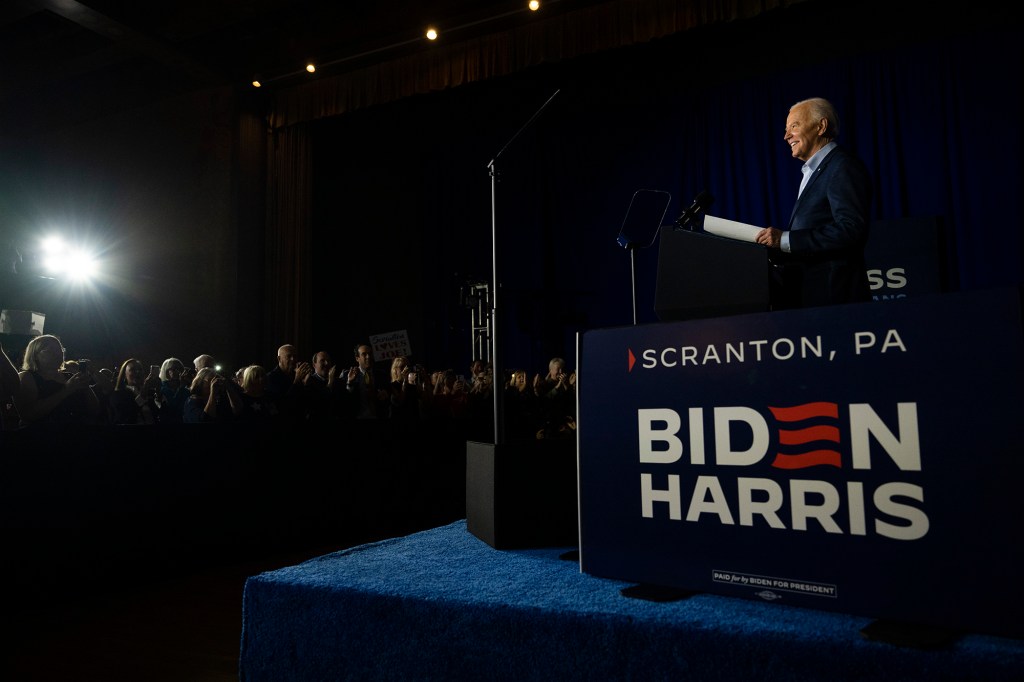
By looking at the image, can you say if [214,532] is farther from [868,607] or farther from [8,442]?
[868,607]

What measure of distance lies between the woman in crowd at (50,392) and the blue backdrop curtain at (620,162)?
3371mm

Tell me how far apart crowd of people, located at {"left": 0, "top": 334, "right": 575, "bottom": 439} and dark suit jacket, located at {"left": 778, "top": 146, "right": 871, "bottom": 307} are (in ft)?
6.90

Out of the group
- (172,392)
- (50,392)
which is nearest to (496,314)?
(50,392)

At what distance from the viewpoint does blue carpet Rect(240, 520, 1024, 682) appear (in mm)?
792

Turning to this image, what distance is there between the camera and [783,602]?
929 mm

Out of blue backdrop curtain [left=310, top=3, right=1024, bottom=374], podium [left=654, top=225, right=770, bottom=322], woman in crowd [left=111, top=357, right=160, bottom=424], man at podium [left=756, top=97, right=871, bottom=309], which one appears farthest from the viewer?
blue backdrop curtain [left=310, top=3, right=1024, bottom=374]

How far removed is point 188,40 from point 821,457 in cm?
874

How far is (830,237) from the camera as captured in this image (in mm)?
1708

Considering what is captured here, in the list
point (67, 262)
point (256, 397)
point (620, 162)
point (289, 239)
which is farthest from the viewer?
point (620, 162)

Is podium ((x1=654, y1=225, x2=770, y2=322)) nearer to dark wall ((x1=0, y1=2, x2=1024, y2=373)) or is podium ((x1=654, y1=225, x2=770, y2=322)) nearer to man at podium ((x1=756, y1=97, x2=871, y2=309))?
man at podium ((x1=756, y1=97, x2=871, y2=309))

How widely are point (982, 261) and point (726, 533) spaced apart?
7.47 m

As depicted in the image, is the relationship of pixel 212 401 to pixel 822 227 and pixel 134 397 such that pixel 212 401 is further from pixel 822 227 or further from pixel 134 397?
pixel 822 227

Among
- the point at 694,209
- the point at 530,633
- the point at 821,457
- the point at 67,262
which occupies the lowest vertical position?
the point at 530,633

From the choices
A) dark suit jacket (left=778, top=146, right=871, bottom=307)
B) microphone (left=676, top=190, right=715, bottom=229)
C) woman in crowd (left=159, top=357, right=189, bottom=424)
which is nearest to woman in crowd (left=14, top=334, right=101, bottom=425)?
woman in crowd (left=159, top=357, right=189, bottom=424)
